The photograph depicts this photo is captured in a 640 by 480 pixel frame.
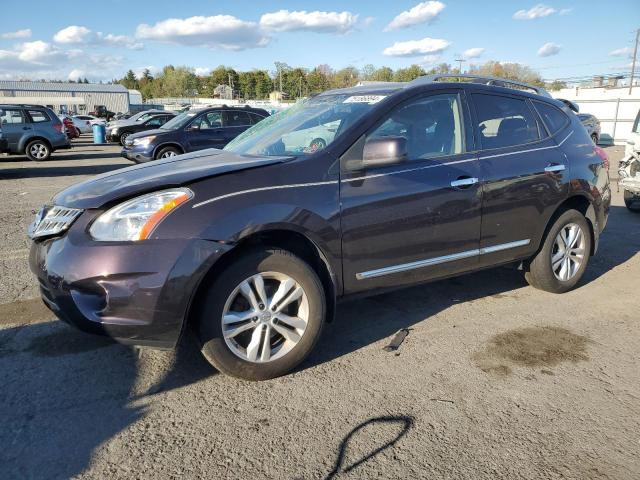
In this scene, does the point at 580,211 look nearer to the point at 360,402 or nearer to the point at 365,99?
the point at 365,99

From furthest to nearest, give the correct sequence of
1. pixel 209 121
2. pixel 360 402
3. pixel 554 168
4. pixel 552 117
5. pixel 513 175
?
pixel 209 121 → pixel 552 117 → pixel 554 168 → pixel 513 175 → pixel 360 402

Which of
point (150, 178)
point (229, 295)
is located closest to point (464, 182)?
point (229, 295)

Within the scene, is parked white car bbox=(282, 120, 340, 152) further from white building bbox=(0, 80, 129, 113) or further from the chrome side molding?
white building bbox=(0, 80, 129, 113)

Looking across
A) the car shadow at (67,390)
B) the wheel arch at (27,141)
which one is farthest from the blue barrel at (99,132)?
the car shadow at (67,390)

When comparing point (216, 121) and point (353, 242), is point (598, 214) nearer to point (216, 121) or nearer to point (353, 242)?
point (353, 242)

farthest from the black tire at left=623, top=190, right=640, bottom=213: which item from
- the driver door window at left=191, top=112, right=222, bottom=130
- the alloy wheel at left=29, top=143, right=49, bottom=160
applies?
the alloy wheel at left=29, top=143, right=49, bottom=160

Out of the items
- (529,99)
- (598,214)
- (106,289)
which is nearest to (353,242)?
(106,289)

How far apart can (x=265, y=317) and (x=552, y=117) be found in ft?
10.8

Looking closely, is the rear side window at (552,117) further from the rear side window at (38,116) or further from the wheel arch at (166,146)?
the rear side window at (38,116)

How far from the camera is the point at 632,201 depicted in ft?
27.8

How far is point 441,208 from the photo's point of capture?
3656 millimetres

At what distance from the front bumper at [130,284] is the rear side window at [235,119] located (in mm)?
11802

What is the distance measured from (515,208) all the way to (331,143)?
5.61 feet

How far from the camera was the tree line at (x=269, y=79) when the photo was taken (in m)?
79.9
